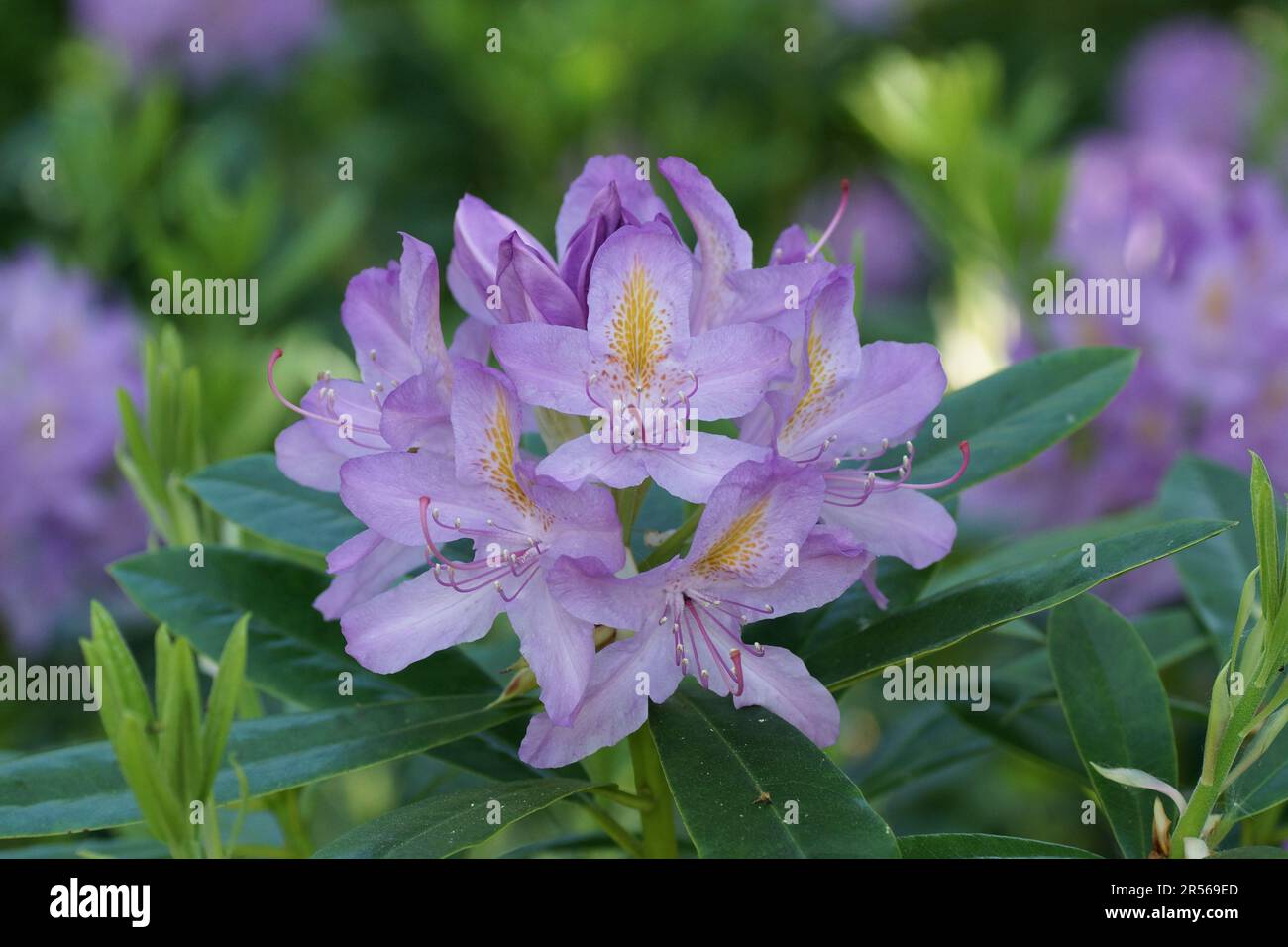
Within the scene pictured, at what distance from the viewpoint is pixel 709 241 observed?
88 cm

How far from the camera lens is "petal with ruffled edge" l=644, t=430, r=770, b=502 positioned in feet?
2.64

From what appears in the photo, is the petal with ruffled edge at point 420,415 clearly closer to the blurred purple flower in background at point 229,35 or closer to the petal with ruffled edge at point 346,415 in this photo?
the petal with ruffled edge at point 346,415

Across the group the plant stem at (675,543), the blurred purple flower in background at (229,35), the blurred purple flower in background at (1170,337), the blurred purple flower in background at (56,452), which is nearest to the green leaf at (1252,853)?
the plant stem at (675,543)

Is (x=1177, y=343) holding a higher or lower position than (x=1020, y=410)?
higher

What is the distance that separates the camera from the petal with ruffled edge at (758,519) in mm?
767

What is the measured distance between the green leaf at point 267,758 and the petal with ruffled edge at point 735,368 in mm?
235

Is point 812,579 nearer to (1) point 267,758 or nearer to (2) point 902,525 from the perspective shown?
(2) point 902,525

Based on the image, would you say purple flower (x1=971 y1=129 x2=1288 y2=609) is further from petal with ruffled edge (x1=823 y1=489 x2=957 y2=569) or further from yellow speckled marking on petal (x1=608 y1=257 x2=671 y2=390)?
yellow speckled marking on petal (x1=608 y1=257 x2=671 y2=390)

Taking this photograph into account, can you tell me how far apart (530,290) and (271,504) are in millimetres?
351

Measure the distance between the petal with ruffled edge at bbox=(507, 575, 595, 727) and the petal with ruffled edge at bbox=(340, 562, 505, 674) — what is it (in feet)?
0.07

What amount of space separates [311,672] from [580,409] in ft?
1.04

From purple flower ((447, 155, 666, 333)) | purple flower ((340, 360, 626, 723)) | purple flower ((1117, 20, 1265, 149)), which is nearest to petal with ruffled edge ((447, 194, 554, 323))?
purple flower ((447, 155, 666, 333))

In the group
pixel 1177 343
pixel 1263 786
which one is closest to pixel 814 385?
pixel 1263 786
